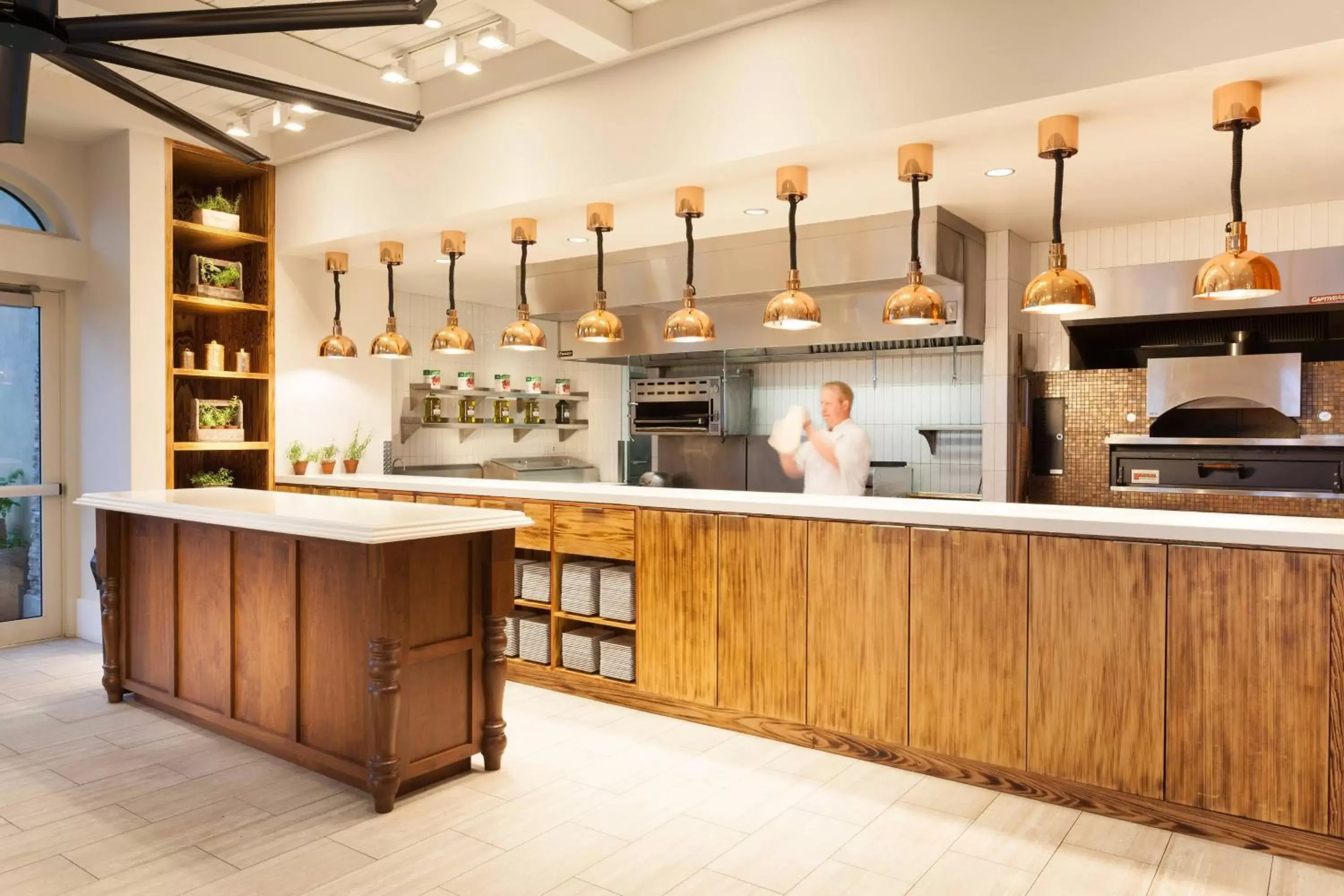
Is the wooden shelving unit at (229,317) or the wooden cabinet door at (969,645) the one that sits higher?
the wooden shelving unit at (229,317)

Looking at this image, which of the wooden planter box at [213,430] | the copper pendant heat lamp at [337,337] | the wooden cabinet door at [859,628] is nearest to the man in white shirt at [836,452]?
the wooden cabinet door at [859,628]

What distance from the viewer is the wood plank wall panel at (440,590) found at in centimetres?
317

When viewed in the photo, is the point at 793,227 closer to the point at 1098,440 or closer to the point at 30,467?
the point at 1098,440

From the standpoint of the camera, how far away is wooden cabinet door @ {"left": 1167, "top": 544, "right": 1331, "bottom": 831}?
272 centimetres

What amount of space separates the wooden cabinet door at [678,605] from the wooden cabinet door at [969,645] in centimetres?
91

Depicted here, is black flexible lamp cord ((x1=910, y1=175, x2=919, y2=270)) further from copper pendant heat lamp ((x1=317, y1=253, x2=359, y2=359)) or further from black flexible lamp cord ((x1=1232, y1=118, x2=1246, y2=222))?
copper pendant heat lamp ((x1=317, y1=253, x2=359, y2=359))

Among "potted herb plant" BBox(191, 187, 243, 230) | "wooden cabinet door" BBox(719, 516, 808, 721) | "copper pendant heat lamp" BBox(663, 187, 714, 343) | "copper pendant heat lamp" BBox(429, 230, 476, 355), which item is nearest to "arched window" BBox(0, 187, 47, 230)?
"potted herb plant" BBox(191, 187, 243, 230)

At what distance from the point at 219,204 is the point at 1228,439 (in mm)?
6009

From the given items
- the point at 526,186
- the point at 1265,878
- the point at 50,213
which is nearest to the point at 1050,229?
the point at 526,186

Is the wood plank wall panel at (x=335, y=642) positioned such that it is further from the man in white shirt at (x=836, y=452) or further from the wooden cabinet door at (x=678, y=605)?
the man in white shirt at (x=836, y=452)

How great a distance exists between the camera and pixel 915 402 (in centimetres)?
568

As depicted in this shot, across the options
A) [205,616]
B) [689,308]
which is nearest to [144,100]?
[205,616]

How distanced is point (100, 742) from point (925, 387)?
15.2ft

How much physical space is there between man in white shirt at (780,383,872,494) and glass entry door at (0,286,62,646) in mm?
4687
